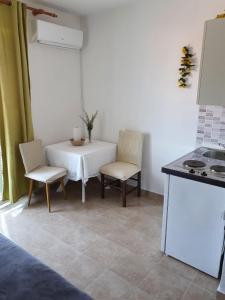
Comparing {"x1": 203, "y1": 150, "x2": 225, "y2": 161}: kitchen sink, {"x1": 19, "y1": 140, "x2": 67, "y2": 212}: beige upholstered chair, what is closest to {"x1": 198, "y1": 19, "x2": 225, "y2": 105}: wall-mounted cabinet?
{"x1": 203, "y1": 150, "x2": 225, "y2": 161}: kitchen sink

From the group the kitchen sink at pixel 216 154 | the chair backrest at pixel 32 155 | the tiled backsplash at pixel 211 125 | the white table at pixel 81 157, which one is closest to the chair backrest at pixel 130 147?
the white table at pixel 81 157

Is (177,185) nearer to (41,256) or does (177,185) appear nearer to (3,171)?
(41,256)

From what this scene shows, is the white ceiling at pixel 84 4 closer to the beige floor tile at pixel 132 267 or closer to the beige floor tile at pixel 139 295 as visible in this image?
the beige floor tile at pixel 132 267

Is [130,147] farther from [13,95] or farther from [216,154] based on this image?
[13,95]

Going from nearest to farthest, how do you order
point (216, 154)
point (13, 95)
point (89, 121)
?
point (216, 154), point (13, 95), point (89, 121)

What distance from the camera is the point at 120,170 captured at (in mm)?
3029

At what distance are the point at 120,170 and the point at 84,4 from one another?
2.12 m

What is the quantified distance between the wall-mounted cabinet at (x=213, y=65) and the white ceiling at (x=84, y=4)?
146 cm

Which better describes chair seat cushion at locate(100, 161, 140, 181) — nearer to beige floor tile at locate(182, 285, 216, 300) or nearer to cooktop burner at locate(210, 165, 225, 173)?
cooktop burner at locate(210, 165, 225, 173)

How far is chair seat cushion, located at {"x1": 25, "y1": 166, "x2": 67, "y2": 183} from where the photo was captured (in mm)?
2838

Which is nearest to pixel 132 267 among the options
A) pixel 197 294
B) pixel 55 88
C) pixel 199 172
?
pixel 197 294

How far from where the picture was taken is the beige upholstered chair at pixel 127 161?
303 cm

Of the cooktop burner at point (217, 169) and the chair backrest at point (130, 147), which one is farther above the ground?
the cooktop burner at point (217, 169)

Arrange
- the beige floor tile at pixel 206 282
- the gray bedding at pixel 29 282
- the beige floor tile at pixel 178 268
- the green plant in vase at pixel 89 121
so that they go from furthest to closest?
the green plant in vase at pixel 89 121 < the beige floor tile at pixel 178 268 < the beige floor tile at pixel 206 282 < the gray bedding at pixel 29 282
